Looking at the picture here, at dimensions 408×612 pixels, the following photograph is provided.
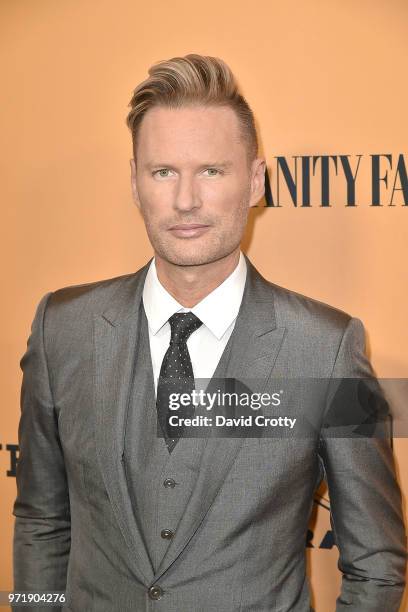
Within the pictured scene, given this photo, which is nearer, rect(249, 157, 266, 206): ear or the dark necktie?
the dark necktie

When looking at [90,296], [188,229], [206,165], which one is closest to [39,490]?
[90,296]

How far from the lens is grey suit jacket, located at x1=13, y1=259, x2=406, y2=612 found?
1.38 meters

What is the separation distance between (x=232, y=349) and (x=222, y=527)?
34cm

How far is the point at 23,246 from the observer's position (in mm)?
1944

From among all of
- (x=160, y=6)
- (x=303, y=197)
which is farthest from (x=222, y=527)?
(x=160, y=6)

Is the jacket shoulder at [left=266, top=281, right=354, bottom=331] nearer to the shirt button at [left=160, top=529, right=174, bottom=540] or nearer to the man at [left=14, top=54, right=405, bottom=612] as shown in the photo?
the man at [left=14, top=54, right=405, bottom=612]

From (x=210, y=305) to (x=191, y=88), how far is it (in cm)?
44

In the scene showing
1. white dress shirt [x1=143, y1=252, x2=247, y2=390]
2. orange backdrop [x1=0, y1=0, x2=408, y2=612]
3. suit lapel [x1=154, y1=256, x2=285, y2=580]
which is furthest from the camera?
orange backdrop [x1=0, y1=0, x2=408, y2=612]

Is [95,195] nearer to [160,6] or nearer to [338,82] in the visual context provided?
[160,6]

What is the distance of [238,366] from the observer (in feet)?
4.71

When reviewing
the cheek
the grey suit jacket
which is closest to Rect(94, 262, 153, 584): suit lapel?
the grey suit jacket

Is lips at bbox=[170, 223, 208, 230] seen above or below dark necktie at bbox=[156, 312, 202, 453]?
above

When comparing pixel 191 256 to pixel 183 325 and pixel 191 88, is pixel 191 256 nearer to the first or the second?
pixel 183 325

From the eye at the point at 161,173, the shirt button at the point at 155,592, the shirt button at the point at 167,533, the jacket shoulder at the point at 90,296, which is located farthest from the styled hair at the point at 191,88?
the shirt button at the point at 155,592
